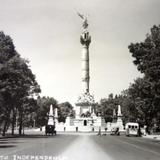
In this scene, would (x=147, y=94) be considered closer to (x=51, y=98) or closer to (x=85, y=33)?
(x=85, y=33)

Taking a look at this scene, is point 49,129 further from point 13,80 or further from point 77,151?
point 77,151

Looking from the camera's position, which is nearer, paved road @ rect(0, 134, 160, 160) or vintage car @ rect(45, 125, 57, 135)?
paved road @ rect(0, 134, 160, 160)

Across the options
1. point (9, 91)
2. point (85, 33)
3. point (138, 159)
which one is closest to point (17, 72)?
point (9, 91)

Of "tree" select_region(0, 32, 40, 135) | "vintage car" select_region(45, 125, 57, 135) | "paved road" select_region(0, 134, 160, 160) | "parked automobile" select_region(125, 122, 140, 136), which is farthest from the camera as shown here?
"parked automobile" select_region(125, 122, 140, 136)

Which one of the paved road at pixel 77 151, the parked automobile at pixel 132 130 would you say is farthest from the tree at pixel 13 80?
the paved road at pixel 77 151

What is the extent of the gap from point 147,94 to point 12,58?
22.8 metres

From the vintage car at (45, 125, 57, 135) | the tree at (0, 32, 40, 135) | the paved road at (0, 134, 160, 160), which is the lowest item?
the paved road at (0, 134, 160, 160)

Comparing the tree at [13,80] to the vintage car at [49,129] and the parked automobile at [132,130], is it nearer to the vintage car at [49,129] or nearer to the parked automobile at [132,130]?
the vintage car at [49,129]

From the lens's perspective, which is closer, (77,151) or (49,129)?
(77,151)

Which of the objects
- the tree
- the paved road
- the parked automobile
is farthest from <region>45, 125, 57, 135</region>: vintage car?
the paved road

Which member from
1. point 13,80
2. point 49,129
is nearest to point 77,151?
point 13,80

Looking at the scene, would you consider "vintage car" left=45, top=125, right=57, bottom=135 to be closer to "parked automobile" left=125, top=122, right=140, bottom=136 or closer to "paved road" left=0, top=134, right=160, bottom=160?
"parked automobile" left=125, top=122, right=140, bottom=136

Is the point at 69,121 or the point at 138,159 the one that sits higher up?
the point at 69,121

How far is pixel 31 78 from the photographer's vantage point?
72.0 meters
